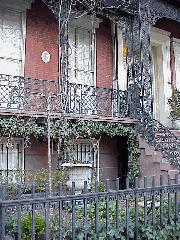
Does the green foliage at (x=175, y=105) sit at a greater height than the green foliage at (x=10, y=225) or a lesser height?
greater

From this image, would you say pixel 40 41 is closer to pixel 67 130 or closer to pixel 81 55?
pixel 81 55

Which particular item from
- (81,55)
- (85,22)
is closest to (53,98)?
(81,55)

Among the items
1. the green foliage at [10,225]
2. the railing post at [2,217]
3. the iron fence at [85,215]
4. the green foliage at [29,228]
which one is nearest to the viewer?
the railing post at [2,217]

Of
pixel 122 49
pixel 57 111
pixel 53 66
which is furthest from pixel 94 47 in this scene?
pixel 57 111

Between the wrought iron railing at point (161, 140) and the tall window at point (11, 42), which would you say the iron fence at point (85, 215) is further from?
the tall window at point (11, 42)

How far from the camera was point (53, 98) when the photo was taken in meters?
8.60

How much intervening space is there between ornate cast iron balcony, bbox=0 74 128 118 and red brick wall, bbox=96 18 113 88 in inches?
40.3

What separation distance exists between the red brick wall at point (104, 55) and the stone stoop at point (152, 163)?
2.82m

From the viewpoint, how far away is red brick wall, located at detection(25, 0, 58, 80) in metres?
9.54

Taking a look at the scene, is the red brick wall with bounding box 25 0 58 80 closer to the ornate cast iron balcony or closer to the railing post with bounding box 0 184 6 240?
the ornate cast iron balcony

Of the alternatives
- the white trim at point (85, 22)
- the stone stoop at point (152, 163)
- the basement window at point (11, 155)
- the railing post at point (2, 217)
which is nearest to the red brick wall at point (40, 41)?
the white trim at point (85, 22)

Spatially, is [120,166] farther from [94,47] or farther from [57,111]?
[94,47]

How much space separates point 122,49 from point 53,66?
265 cm

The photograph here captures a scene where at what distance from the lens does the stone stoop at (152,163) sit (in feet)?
25.9
